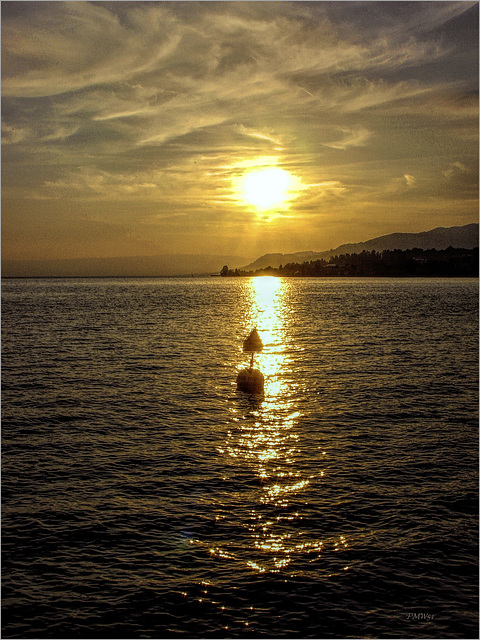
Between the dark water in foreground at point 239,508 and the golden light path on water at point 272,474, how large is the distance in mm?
79

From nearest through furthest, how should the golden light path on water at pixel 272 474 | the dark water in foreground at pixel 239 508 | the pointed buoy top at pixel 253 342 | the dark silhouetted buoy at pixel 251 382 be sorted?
1. the dark water in foreground at pixel 239 508
2. the golden light path on water at pixel 272 474
3. the dark silhouetted buoy at pixel 251 382
4. the pointed buoy top at pixel 253 342

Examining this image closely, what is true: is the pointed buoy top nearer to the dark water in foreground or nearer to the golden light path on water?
the golden light path on water

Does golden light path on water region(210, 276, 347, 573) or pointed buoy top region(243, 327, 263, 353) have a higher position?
pointed buoy top region(243, 327, 263, 353)

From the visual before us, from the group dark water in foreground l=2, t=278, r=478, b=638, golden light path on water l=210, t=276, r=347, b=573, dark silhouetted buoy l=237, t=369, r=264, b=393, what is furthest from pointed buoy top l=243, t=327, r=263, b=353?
dark silhouetted buoy l=237, t=369, r=264, b=393

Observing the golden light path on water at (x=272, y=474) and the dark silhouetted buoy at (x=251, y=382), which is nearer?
the golden light path on water at (x=272, y=474)

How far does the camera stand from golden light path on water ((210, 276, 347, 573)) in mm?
17250

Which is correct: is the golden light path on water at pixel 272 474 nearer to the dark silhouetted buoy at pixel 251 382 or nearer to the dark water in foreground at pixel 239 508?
the dark water in foreground at pixel 239 508

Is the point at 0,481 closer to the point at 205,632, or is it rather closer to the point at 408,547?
the point at 205,632

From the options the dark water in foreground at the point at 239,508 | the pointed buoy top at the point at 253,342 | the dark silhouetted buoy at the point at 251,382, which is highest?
the pointed buoy top at the point at 253,342

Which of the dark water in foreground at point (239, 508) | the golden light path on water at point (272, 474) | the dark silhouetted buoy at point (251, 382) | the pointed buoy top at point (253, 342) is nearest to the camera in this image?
the dark water in foreground at point (239, 508)

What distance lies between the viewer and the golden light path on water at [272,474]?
17250 millimetres

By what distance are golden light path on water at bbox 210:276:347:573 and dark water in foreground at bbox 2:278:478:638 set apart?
0.08m

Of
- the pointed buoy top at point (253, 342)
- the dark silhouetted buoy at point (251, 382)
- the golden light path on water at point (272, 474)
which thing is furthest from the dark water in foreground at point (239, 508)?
the pointed buoy top at point (253, 342)

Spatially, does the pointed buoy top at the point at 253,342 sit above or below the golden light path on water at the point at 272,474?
above
